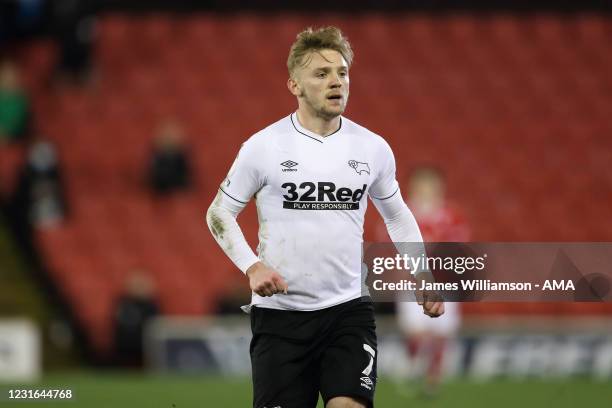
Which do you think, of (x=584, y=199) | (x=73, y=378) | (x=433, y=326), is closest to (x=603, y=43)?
(x=584, y=199)

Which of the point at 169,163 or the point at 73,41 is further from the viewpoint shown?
the point at 73,41

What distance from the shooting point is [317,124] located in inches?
197

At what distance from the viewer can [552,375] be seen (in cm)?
1258

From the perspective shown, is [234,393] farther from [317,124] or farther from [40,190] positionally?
[317,124]

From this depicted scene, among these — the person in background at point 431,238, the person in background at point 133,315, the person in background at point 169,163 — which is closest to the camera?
the person in background at point 431,238

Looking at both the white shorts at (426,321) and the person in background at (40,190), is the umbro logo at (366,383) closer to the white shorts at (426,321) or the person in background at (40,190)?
the white shorts at (426,321)

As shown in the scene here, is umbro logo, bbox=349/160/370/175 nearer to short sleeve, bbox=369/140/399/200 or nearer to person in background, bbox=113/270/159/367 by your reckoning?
short sleeve, bbox=369/140/399/200

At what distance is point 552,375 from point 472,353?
87 centimetres

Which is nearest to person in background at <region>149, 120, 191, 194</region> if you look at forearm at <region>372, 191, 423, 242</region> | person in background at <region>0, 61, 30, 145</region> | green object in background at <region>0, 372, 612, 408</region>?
person in background at <region>0, 61, 30, 145</region>

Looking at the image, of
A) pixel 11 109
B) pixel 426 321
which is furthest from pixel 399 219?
pixel 11 109

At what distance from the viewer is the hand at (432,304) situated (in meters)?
4.94

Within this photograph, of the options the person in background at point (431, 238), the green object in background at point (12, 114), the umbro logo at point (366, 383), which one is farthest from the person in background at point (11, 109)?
the umbro logo at point (366, 383)

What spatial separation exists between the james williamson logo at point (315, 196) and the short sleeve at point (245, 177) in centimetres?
13

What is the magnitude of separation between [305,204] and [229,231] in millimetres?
331
